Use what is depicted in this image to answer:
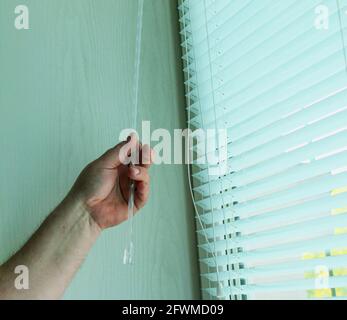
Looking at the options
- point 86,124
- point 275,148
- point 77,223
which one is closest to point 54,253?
point 77,223

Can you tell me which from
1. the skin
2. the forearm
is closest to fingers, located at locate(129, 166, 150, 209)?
the skin

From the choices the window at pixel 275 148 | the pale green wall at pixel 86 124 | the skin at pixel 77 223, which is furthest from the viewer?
the pale green wall at pixel 86 124

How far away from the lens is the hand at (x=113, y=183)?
0.99 metres

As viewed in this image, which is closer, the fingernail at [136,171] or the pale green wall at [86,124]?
the fingernail at [136,171]

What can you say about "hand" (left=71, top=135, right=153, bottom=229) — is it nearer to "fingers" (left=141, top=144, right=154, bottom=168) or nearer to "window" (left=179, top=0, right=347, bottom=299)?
"fingers" (left=141, top=144, right=154, bottom=168)

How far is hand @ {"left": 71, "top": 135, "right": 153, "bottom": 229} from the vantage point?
0.99 metres

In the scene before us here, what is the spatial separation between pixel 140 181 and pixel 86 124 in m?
0.26

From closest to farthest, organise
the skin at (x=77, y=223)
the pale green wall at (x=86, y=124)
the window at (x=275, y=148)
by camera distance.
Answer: the window at (x=275, y=148) < the skin at (x=77, y=223) < the pale green wall at (x=86, y=124)

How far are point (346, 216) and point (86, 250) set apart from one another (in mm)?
569

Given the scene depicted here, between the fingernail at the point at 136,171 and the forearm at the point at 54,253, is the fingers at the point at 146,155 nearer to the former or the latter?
the fingernail at the point at 136,171

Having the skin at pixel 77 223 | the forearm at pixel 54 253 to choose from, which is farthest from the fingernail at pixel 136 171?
the forearm at pixel 54 253

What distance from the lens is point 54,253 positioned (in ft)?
3.21
